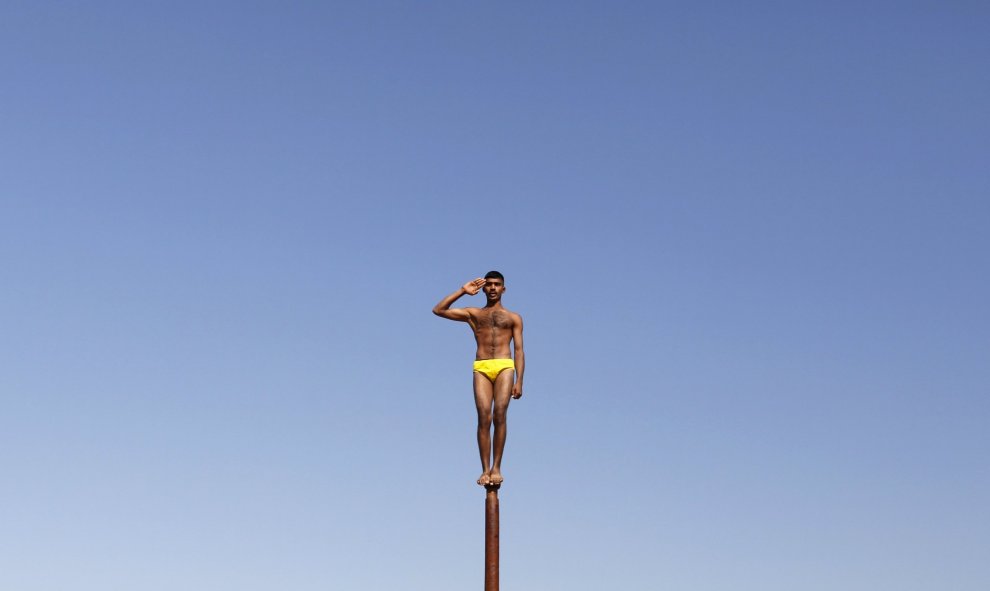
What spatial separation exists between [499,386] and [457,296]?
1.82 m

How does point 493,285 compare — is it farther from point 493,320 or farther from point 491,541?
point 491,541

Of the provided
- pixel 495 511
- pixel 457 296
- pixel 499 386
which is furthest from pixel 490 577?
pixel 457 296

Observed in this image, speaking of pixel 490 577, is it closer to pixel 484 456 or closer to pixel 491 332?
pixel 484 456

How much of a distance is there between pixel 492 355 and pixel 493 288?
1.21m

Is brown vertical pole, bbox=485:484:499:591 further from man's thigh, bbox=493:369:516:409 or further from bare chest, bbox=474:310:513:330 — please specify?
bare chest, bbox=474:310:513:330

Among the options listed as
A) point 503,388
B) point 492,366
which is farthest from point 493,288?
point 503,388

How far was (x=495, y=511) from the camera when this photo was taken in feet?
85.1

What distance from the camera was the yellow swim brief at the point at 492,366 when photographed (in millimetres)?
27062

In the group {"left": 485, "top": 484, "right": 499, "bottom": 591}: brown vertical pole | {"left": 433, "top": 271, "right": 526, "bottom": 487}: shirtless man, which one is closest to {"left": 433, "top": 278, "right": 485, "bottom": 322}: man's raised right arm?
{"left": 433, "top": 271, "right": 526, "bottom": 487}: shirtless man

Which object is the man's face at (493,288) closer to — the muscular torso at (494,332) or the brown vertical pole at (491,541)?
the muscular torso at (494,332)

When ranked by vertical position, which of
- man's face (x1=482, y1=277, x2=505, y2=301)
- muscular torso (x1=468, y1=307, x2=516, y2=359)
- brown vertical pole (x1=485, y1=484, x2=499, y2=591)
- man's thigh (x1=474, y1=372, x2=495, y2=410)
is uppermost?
man's face (x1=482, y1=277, x2=505, y2=301)

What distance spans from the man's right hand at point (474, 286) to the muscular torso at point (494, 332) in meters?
0.39

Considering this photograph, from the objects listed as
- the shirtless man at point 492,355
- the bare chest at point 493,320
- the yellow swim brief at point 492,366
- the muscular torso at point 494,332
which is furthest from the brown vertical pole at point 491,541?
A: the bare chest at point 493,320

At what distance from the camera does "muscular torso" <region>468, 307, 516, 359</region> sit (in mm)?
27219
